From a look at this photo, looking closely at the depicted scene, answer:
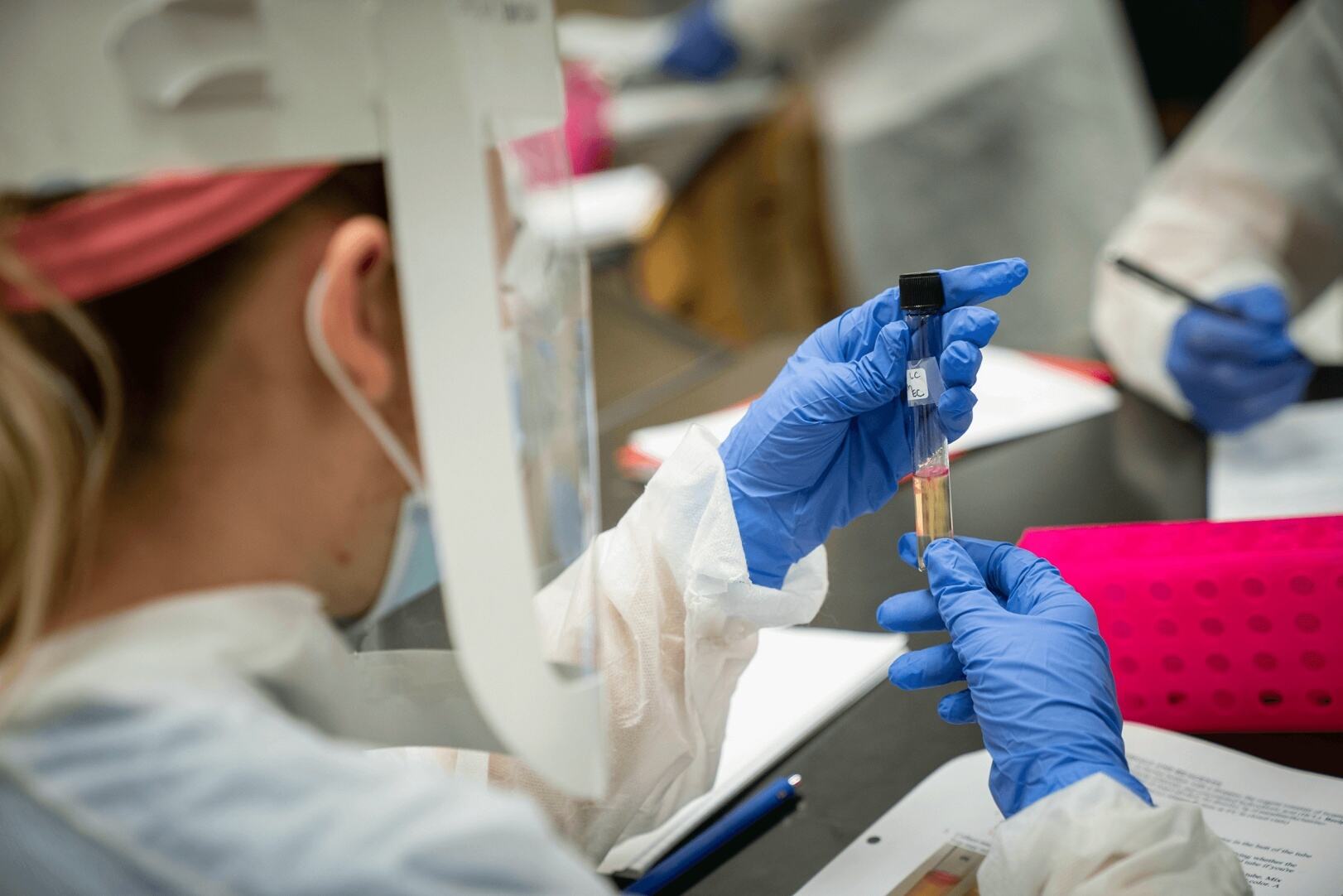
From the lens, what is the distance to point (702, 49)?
97.7 inches

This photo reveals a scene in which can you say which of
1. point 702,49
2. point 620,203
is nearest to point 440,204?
point 620,203

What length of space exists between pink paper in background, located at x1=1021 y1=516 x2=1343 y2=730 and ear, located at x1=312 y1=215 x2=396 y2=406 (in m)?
0.50

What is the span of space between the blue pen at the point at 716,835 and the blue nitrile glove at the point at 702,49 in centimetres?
202

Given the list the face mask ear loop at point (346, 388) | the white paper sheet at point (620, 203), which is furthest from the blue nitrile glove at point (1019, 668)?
the white paper sheet at point (620, 203)

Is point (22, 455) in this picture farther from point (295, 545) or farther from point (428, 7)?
point (428, 7)

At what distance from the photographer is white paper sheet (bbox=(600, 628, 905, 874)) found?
2.46 feet

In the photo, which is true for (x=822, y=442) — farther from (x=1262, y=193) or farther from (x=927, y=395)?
(x=1262, y=193)

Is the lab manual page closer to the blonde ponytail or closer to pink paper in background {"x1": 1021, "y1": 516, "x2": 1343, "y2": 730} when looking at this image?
pink paper in background {"x1": 1021, "y1": 516, "x2": 1343, "y2": 730}

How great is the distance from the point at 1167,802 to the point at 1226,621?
17cm

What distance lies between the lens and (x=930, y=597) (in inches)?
28.0

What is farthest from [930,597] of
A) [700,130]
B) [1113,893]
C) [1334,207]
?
[700,130]

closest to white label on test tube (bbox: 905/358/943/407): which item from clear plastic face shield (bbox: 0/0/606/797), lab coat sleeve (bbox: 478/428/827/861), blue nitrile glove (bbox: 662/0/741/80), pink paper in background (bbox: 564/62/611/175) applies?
lab coat sleeve (bbox: 478/428/827/861)

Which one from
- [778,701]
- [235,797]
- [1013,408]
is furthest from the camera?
[1013,408]

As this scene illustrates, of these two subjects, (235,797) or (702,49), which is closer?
(235,797)
